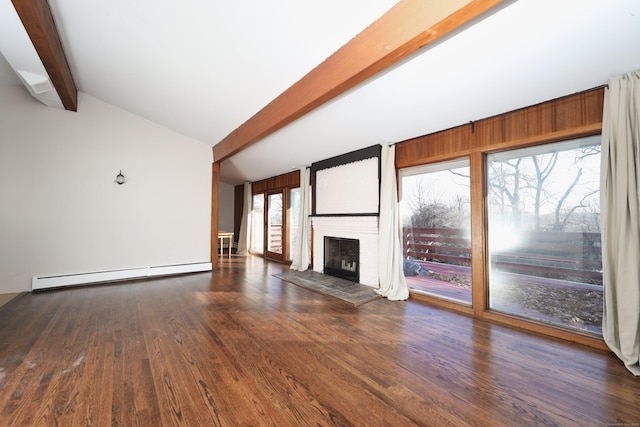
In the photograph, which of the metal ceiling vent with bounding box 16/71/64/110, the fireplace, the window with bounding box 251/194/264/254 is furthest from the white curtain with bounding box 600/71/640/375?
the window with bounding box 251/194/264/254

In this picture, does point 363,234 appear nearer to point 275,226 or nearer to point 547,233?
point 547,233

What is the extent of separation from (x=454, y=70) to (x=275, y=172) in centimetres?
486

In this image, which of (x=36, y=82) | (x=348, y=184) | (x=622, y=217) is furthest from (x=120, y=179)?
(x=622, y=217)

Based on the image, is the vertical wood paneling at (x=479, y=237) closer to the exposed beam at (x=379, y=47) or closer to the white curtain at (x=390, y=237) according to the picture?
the white curtain at (x=390, y=237)

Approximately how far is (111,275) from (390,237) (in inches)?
188

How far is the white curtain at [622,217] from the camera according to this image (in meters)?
1.94

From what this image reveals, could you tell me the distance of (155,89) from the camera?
3.63m

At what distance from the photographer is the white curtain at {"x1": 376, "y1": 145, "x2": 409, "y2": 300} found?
3.64m

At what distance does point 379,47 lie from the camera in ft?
5.92

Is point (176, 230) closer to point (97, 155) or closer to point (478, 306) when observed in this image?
point (97, 155)

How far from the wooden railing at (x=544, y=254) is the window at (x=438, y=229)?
0.04 feet

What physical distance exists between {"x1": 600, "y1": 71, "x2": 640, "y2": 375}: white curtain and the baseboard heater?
5807mm

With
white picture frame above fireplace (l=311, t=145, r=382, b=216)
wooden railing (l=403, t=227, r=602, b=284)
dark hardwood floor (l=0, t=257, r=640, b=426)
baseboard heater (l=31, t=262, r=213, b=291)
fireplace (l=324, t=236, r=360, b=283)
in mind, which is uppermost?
white picture frame above fireplace (l=311, t=145, r=382, b=216)

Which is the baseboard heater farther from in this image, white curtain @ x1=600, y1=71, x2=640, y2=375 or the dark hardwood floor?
white curtain @ x1=600, y1=71, x2=640, y2=375
